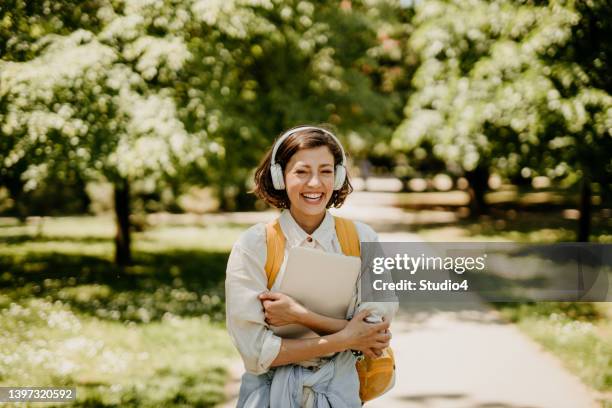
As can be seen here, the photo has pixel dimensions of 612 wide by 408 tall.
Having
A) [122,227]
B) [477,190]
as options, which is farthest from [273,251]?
[477,190]

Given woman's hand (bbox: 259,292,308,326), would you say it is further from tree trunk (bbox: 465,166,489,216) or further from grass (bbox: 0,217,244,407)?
tree trunk (bbox: 465,166,489,216)

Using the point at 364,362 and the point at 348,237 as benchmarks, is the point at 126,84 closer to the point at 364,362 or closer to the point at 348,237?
the point at 348,237

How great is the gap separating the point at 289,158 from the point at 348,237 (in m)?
0.36

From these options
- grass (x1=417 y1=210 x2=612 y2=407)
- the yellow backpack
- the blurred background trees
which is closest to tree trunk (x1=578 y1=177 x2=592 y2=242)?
the blurred background trees

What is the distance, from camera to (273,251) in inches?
79.9

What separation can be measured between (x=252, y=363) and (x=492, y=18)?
27.7 feet

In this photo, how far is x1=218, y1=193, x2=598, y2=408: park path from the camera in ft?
16.2

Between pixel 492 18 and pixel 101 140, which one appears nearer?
pixel 101 140

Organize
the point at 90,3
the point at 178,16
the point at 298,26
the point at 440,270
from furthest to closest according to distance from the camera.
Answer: the point at 298,26 → the point at 90,3 → the point at 178,16 → the point at 440,270

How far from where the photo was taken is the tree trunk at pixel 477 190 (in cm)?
2072

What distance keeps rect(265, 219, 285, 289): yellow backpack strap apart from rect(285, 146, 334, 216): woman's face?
125 mm

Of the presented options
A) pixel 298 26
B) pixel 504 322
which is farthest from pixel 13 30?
pixel 504 322

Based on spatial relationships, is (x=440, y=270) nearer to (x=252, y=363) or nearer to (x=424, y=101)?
(x=252, y=363)

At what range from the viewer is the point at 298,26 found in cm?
1062
